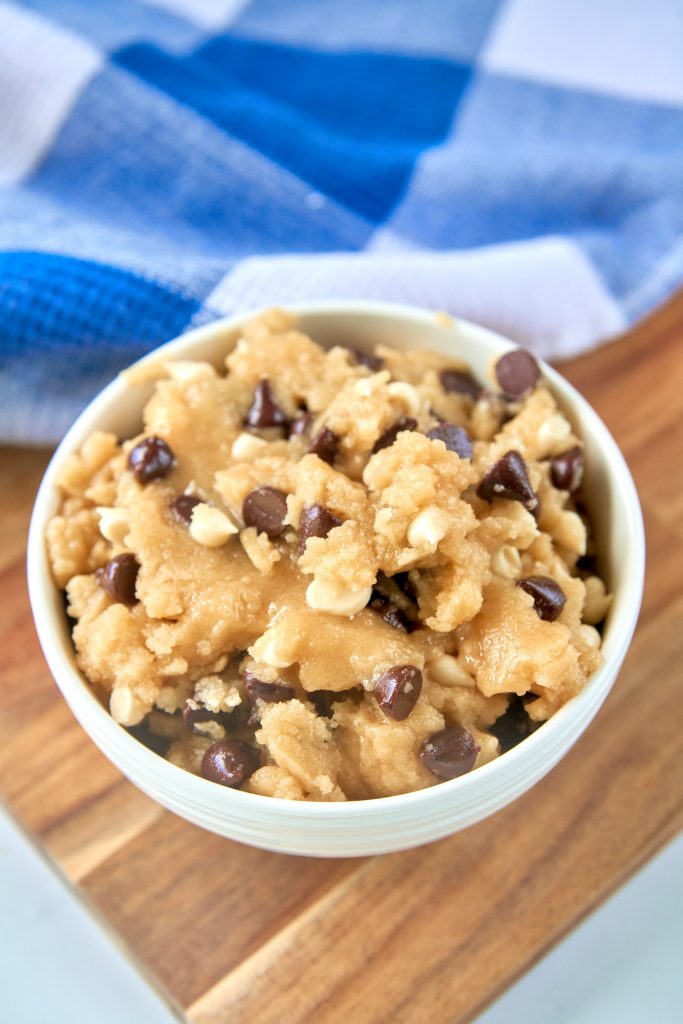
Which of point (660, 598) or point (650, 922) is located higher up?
point (660, 598)

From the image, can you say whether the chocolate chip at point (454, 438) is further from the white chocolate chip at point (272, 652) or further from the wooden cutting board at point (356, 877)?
the wooden cutting board at point (356, 877)

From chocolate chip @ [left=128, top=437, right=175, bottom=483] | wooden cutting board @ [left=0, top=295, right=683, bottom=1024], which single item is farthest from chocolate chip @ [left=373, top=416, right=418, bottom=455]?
wooden cutting board @ [left=0, top=295, right=683, bottom=1024]

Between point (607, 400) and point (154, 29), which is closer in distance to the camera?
point (607, 400)

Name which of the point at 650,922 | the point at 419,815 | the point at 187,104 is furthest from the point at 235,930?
the point at 187,104

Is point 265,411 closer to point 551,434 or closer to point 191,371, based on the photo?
point 191,371

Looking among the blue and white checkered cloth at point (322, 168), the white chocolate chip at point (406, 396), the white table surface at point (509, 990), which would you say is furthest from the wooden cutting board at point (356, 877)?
the blue and white checkered cloth at point (322, 168)

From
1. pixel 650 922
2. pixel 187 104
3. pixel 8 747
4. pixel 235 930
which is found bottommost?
pixel 8 747

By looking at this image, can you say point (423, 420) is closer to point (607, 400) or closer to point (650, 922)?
point (607, 400)
